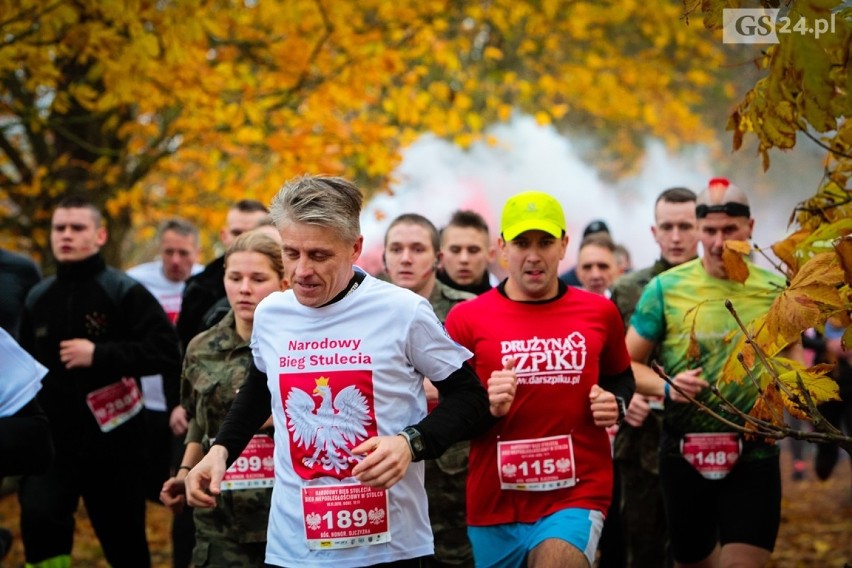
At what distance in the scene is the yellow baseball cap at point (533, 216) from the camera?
4.91 m

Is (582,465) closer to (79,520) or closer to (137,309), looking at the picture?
(137,309)

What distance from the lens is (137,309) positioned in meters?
7.03

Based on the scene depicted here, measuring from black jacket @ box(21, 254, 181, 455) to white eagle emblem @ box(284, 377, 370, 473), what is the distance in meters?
3.17

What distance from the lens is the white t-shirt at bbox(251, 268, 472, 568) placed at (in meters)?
3.80

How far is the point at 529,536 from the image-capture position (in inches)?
180

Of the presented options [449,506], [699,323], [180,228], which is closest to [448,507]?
[449,506]

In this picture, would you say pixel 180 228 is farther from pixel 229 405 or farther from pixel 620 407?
pixel 620 407

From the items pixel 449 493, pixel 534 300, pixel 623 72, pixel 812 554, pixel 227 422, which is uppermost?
pixel 623 72

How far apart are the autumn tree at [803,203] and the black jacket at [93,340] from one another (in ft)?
12.9

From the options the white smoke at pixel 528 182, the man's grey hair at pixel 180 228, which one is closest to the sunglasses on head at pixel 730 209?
the man's grey hair at pixel 180 228

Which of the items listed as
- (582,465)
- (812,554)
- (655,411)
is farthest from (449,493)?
(812,554)

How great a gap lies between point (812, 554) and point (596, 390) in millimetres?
5776

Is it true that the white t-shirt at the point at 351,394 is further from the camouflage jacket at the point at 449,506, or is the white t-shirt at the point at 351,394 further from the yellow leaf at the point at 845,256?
the camouflage jacket at the point at 449,506

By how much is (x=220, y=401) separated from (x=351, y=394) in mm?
1510
